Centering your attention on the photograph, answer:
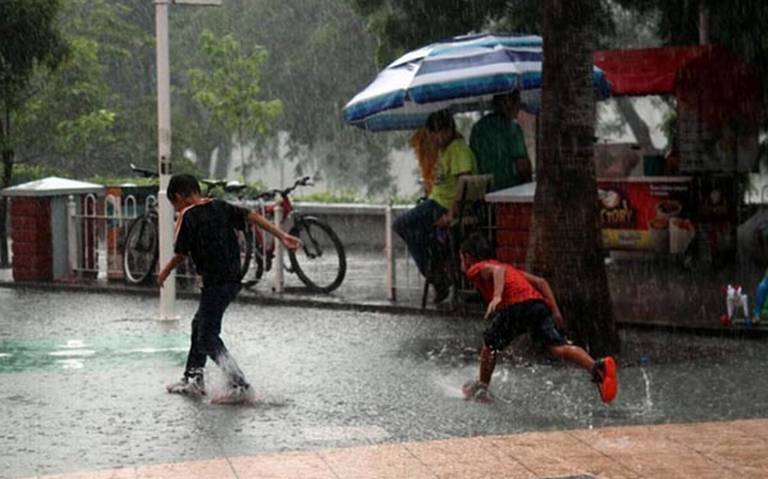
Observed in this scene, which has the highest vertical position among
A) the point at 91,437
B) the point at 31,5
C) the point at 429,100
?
the point at 31,5

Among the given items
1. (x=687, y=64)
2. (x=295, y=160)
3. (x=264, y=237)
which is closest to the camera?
(x=264, y=237)

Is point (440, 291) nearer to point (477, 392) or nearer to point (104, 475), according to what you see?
point (477, 392)

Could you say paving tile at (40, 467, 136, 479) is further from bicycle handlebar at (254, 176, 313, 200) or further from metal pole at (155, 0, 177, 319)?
bicycle handlebar at (254, 176, 313, 200)

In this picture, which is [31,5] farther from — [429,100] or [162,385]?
[162,385]

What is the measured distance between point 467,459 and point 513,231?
7.65 m

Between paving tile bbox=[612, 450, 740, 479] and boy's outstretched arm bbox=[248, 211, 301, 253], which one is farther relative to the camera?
boy's outstretched arm bbox=[248, 211, 301, 253]

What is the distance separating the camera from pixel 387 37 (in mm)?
25062

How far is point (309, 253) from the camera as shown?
18.3 metres

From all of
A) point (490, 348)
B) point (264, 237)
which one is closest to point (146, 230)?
point (264, 237)

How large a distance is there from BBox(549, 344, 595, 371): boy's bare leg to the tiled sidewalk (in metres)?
1.01

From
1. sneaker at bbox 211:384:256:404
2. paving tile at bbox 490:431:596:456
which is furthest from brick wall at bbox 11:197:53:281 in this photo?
paving tile at bbox 490:431:596:456

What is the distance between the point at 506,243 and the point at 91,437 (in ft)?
23.9

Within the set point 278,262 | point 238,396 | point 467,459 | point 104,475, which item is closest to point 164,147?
point 278,262

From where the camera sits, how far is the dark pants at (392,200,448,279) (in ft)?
54.5
